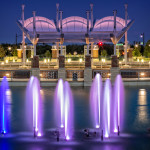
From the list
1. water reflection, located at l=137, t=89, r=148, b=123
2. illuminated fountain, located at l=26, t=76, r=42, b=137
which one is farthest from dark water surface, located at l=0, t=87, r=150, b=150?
illuminated fountain, located at l=26, t=76, r=42, b=137

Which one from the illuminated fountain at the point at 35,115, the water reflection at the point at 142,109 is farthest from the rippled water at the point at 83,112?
the illuminated fountain at the point at 35,115

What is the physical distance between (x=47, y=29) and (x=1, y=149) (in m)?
26.9

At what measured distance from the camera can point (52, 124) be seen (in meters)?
12.2

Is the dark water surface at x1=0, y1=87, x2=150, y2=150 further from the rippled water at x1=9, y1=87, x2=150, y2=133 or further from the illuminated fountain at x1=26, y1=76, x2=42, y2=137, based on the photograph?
the illuminated fountain at x1=26, y1=76, x2=42, y2=137

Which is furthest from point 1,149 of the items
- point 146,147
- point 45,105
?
point 45,105

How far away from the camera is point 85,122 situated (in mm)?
12562

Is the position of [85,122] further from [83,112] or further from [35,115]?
[35,115]

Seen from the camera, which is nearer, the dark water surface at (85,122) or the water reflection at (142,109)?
the dark water surface at (85,122)

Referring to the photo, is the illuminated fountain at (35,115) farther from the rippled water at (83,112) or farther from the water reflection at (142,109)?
the water reflection at (142,109)

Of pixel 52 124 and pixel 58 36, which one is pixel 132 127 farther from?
pixel 58 36

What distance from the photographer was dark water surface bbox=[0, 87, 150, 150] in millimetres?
9508

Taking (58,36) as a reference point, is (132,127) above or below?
below

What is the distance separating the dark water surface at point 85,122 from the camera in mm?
9508

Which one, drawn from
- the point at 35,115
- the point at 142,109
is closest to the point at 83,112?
the point at 35,115
